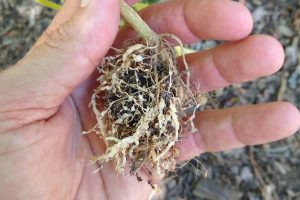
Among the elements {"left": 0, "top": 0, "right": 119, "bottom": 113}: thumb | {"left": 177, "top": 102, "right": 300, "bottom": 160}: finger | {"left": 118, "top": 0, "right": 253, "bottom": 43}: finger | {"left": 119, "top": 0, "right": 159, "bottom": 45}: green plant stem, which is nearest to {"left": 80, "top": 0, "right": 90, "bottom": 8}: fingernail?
{"left": 0, "top": 0, "right": 119, "bottom": 113}: thumb

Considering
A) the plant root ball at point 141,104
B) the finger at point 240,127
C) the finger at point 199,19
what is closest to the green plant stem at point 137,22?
the plant root ball at point 141,104

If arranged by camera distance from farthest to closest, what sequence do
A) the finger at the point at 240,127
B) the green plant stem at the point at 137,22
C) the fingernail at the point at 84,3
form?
the finger at the point at 240,127, the green plant stem at the point at 137,22, the fingernail at the point at 84,3

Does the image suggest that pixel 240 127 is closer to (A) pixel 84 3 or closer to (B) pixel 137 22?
(B) pixel 137 22

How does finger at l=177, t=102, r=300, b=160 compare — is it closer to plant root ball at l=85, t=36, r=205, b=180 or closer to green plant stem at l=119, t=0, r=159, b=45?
plant root ball at l=85, t=36, r=205, b=180

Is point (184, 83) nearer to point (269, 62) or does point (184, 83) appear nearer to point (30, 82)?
point (269, 62)

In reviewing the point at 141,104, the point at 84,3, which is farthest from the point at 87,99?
the point at 84,3

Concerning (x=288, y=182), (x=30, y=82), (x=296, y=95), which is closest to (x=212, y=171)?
(x=288, y=182)

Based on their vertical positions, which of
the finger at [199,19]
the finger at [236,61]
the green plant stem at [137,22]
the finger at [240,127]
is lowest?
the finger at [240,127]

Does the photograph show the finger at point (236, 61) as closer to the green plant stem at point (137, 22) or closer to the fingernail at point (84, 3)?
the green plant stem at point (137, 22)
